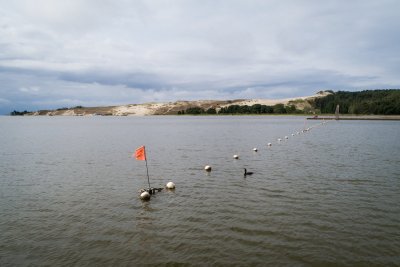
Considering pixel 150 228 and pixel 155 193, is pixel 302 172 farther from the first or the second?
pixel 150 228

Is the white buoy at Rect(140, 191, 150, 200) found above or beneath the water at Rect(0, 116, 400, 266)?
above

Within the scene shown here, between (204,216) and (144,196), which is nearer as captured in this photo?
(204,216)

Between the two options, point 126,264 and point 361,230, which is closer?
point 126,264

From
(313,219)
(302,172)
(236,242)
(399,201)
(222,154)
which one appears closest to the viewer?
(236,242)

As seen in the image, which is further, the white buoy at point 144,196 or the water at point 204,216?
the white buoy at point 144,196

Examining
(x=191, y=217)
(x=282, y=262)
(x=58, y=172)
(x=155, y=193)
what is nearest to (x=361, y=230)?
(x=282, y=262)

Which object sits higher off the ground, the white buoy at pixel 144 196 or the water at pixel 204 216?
the white buoy at pixel 144 196

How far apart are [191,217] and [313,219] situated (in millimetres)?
7703

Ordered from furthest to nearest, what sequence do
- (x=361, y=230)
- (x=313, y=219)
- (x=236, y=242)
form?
(x=313, y=219), (x=361, y=230), (x=236, y=242)

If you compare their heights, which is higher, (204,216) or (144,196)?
(144,196)

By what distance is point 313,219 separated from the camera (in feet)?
66.5

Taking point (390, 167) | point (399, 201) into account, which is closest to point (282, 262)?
point (399, 201)

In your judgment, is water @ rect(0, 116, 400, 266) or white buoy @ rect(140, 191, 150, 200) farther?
white buoy @ rect(140, 191, 150, 200)

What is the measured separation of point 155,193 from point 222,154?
24.9 meters
